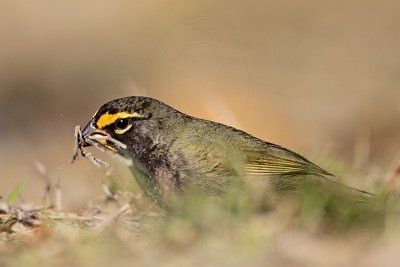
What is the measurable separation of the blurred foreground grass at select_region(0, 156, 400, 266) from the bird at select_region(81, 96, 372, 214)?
0.44 metres

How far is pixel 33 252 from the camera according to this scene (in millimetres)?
5027

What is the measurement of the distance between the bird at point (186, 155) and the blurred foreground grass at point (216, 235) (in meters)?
0.44

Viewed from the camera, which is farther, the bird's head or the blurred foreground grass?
the bird's head

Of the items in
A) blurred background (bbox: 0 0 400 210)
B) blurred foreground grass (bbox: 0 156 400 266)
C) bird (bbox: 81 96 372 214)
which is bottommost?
blurred foreground grass (bbox: 0 156 400 266)

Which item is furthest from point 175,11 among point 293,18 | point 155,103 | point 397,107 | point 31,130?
point 155,103

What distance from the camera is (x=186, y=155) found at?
649cm

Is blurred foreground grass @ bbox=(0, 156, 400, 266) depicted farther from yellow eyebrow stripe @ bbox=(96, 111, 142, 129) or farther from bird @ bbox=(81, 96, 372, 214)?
yellow eyebrow stripe @ bbox=(96, 111, 142, 129)

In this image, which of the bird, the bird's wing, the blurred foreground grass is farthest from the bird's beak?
the bird's wing

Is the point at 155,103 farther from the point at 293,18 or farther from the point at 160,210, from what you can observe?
the point at 293,18

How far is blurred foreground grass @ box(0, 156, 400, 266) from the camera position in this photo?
4719mm

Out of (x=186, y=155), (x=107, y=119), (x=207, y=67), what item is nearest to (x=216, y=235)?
(x=186, y=155)

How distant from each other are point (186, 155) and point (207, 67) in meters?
9.28

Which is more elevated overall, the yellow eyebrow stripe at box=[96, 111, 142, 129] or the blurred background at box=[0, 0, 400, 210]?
the blurred background at box=[0, 0, 400, 210]

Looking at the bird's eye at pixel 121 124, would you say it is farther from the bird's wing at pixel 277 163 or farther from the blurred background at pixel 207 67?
the blurred background at pixel 207 67
